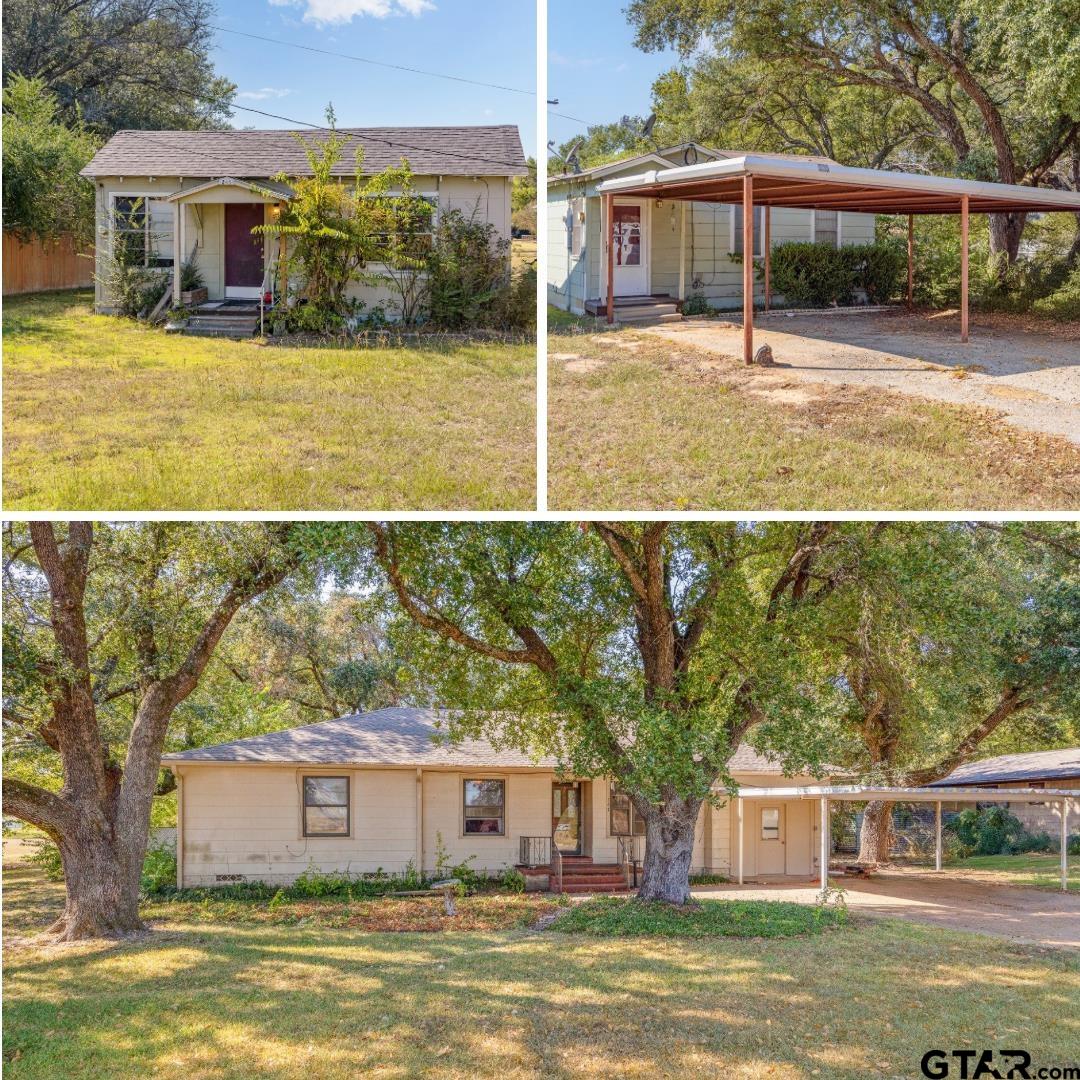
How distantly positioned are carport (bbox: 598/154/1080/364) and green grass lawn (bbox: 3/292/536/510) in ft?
9.52

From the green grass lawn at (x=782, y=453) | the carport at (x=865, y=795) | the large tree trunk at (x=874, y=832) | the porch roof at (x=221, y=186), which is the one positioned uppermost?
the porch roof at (x=221, y=186)

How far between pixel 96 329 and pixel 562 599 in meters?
8.05

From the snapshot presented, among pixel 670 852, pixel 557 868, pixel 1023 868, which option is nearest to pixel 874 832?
pixel 1023 868

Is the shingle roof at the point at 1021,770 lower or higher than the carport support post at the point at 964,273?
lower

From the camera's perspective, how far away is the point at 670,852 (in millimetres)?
11281

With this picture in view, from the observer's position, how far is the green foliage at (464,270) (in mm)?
15352

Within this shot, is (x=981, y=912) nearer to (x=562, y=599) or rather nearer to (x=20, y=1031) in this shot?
(x=562, y=599)

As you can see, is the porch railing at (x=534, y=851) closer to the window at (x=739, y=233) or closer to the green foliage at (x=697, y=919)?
the green foliage at (x=697, y=919)

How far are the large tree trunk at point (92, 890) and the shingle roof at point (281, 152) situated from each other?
415 inches

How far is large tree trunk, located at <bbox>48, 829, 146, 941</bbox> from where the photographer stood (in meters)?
9.88

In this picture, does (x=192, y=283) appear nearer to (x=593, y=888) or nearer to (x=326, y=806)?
(x=326, y=806)

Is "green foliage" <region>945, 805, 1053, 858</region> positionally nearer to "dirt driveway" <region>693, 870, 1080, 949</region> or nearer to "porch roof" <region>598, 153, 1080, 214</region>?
"dirt driveway" <region>693, 870, 1080, 949</region>

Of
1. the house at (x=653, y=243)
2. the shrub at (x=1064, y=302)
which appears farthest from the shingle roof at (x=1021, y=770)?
the house at (x=653, y=243)

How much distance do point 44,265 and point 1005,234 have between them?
58.2 ft
